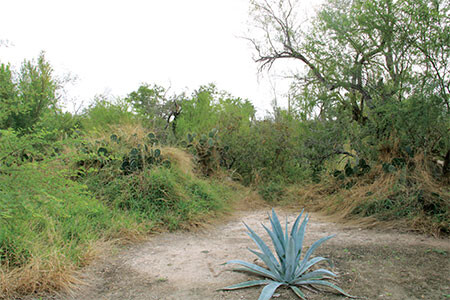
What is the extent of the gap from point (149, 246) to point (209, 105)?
784cm

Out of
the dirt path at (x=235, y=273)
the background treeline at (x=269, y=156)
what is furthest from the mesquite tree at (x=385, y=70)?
the dirt path at (x=235, y=273)

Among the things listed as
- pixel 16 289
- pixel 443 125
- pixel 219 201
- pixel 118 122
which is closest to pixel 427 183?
pixel 443 125

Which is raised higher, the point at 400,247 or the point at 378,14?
the point at 378,14

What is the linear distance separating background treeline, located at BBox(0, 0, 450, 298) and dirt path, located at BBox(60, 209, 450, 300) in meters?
0.36

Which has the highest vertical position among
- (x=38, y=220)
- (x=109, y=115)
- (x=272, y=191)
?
(x=109, y=115)

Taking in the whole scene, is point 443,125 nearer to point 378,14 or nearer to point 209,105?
point 378,14

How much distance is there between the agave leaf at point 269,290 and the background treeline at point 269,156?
5.45ft

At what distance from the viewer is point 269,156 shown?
890cm

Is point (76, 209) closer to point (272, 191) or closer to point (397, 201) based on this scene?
point (397, 201)

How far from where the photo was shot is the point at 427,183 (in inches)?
202

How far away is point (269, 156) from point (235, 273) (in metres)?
5.70

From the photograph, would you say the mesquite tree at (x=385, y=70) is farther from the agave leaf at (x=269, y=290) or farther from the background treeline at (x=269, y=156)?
the agave leaf at (x=269, y=290)

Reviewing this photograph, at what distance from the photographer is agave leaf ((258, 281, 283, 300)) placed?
8.65ft

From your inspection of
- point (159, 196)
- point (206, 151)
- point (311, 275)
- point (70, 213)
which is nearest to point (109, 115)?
point (206, 151)
